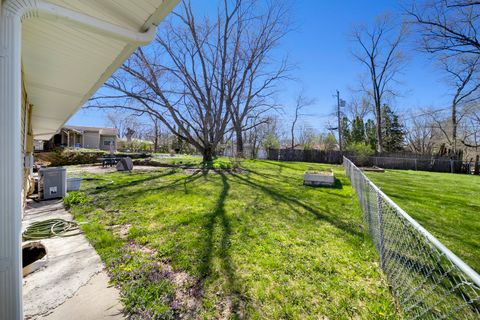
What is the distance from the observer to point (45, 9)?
1.49 meters

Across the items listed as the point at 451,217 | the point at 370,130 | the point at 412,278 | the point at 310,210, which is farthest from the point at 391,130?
the point at 412,278

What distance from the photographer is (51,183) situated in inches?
227

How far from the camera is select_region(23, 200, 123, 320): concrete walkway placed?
6.22 ft

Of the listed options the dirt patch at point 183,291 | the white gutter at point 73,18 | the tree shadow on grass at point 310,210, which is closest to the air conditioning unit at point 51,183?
the dirt patch at point 183,291

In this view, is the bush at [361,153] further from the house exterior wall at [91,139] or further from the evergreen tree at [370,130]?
the house exterior wall at [91,139]

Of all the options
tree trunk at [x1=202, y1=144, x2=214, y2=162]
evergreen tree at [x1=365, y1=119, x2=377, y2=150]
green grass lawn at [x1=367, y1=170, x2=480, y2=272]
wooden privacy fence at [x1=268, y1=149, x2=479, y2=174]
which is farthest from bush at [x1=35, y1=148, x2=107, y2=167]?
evergreen tree at [x1=365, y1=119, x2=377, y2=150]

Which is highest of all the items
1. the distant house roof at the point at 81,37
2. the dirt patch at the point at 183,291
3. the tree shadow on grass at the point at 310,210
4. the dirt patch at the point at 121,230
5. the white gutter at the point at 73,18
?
the distant house roof at the point at 81,37

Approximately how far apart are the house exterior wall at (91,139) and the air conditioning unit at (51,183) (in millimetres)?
28441

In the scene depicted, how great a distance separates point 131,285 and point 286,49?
57.3ft

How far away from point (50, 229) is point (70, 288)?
6.91ft

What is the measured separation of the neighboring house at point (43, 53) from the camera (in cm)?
124

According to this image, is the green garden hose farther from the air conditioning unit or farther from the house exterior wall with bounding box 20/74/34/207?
the air conditioning unit

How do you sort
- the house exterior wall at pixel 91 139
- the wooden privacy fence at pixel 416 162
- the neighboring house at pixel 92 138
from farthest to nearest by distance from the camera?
the house exterior wall at pixel 91 139 < the neighboring house at pixel 92 138 < the wooden privacy fence at pixel 416 162

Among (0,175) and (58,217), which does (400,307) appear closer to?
(0,175)
